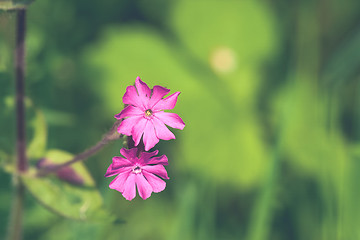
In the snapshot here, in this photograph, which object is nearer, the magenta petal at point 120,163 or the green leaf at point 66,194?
the magenta petal at point 120,163

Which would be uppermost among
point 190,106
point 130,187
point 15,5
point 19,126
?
point 190,106

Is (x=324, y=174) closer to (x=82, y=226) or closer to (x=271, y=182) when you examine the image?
(x=271, y=182)

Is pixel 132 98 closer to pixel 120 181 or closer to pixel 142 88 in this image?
pixel 142 88

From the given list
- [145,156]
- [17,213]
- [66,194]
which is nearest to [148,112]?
[145,156]

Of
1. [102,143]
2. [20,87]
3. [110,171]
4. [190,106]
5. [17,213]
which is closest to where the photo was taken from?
[110,171]

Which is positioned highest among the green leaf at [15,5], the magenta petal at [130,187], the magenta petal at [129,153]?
the green leaf at [15,5]

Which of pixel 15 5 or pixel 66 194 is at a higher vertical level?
pixel 15 5

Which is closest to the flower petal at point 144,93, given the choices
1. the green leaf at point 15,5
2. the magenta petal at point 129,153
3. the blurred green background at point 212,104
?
the magenta petal at point 129,153

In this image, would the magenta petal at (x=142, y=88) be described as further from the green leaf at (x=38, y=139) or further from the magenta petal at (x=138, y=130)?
the green leaf at (x=38, y=139)
